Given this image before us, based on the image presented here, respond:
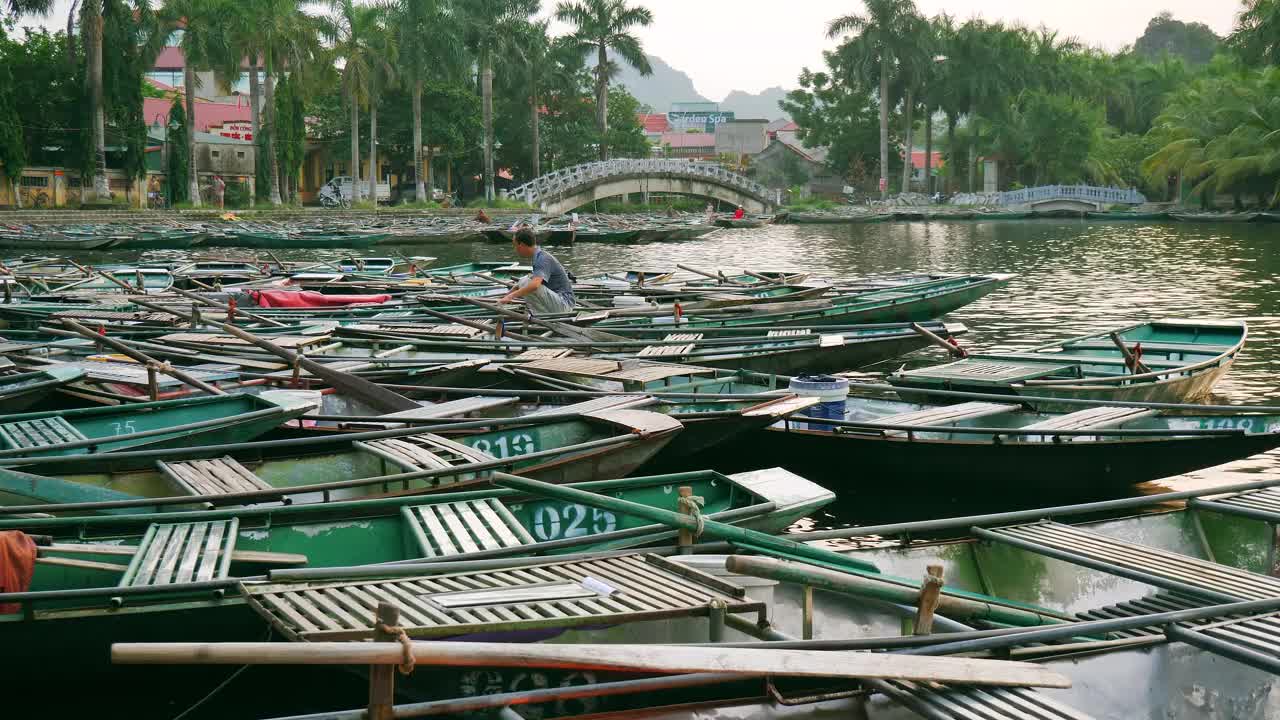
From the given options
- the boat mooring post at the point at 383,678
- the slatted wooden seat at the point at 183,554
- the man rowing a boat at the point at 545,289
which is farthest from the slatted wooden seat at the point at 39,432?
the man rowing a boat at the point at 545,289

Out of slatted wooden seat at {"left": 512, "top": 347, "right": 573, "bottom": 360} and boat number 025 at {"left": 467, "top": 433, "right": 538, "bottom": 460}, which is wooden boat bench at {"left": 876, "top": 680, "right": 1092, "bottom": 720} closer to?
boat number 025 at {"left": 467, "top": 433, "right": 538, "bottom": 460}

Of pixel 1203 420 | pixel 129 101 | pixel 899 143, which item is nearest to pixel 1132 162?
pixel 899 143

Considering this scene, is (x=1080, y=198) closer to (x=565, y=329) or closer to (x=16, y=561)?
(x=565, y=329)

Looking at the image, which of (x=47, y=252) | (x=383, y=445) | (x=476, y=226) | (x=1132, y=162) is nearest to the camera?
(x=383, y=445)

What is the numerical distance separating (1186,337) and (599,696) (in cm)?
1188

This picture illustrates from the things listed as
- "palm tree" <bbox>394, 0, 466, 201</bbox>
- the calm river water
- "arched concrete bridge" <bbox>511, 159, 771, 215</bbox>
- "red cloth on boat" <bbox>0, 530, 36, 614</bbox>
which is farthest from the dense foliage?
"red cloth on boat" <bbox>0, 530, 36, 614</bbox>

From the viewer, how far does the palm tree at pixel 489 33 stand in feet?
179

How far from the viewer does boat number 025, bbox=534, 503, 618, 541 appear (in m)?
6.96

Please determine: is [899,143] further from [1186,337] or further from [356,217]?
[1186,337]

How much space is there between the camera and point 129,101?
48.8 metres

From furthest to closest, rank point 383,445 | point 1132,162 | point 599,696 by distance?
1. point 1132,162
2. point 383,445
3. point 599,696

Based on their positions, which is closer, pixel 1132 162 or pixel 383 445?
pixel 383 445

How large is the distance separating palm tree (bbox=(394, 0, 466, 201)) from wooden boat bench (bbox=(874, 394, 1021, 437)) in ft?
147

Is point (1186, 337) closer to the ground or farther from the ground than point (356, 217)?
closer to the ground
